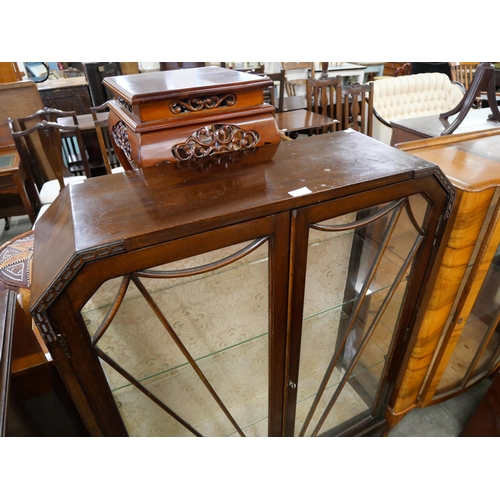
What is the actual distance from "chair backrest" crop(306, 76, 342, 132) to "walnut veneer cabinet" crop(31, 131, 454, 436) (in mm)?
1604

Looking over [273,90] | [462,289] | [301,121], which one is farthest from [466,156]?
[273,90]

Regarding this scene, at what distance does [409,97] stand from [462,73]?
3.51ft

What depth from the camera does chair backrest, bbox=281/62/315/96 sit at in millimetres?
3505

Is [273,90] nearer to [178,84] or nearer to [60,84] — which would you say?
[60,84]

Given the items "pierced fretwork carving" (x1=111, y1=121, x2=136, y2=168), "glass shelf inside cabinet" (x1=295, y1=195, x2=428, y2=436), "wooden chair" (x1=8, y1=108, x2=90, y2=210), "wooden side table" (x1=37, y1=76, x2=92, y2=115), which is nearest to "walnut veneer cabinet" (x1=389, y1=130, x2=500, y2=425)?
"glass shelf inside cabinet" (x1=295, y1=195, x2=428, y2=436)

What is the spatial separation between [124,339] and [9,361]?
17 cm

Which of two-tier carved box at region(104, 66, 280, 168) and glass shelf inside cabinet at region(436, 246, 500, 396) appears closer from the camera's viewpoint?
two-tier carved box at region(104, 66, 280, 168)

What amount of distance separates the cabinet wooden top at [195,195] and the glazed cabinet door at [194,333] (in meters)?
0.03

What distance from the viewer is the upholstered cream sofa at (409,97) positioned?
102 inches

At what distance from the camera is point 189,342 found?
2.19 ft

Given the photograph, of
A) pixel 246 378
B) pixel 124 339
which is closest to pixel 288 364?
pixel 246 378

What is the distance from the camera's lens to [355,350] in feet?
2.88

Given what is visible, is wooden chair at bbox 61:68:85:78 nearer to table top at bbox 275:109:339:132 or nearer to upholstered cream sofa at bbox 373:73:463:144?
table top at bbox 275:109:339:132
